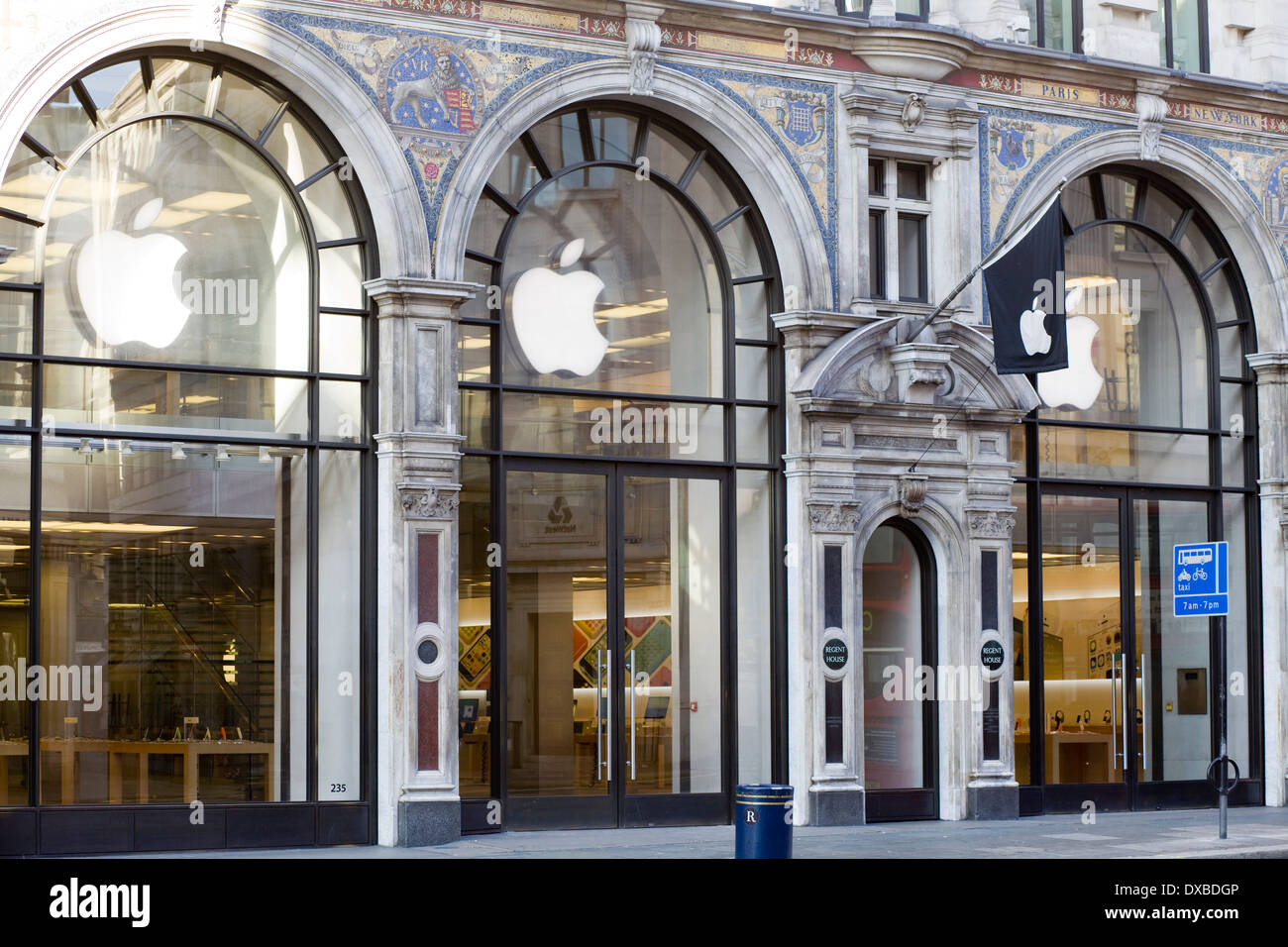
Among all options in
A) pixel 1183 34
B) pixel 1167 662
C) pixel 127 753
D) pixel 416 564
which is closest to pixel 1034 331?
pixel 1167 662

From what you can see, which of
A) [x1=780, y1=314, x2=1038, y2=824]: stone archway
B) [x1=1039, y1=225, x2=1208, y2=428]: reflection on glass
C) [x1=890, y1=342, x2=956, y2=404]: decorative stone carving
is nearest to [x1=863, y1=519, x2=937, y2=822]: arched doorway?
[x1=780, y1=314, x2=1038, y2=824]: stone archway

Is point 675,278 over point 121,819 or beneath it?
over

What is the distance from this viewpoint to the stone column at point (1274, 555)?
25.4 m

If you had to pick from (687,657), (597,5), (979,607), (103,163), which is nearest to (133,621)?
(103,163)

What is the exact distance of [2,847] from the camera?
59.8 ft

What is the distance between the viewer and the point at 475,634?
2088cm

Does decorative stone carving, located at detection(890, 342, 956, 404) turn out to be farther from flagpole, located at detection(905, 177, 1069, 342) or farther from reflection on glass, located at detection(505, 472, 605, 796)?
reflection on glass, located at detection(505, 472, 605, 796)

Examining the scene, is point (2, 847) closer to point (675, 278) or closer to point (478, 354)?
point (478, 354)

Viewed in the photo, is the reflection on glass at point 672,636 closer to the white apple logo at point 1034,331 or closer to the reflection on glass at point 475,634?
the reflection on glass at point 475,634

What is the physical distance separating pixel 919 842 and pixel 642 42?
29.7 feet

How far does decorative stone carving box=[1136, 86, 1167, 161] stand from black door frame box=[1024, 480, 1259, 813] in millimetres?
4208

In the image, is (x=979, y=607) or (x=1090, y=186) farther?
(x=1090, y=186)

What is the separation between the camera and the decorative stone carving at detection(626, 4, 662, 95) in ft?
70.9
